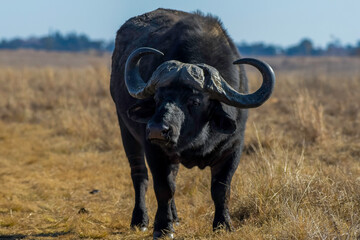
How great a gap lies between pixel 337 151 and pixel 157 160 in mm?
4226

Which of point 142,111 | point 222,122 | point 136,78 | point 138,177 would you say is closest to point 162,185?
point 142,111

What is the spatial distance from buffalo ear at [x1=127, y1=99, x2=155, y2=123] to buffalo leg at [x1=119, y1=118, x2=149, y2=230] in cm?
129

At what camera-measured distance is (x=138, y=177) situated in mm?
6023

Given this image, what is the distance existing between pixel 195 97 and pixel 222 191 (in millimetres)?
1007

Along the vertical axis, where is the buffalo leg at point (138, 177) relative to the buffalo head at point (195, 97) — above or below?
below

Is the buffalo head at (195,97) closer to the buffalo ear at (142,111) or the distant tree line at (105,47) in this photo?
the buffalo ear at (142,111)

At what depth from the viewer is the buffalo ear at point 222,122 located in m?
4.64

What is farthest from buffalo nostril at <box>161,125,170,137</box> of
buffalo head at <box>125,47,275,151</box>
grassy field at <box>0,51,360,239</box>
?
grassy field at <box>0,51,360,239</box>

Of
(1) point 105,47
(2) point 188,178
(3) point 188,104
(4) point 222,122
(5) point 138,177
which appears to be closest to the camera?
(3) point 188,104

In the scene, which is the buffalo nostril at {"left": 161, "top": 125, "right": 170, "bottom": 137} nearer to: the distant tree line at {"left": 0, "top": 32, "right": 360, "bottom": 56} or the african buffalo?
the african buffalo

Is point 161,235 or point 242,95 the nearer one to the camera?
point 242,95

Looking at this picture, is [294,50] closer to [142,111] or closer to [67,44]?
[67,44]

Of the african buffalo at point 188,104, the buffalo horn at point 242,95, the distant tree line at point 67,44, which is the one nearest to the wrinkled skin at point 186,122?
the african buffalo at point 188,104

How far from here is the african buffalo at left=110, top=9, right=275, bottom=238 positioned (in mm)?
4500
